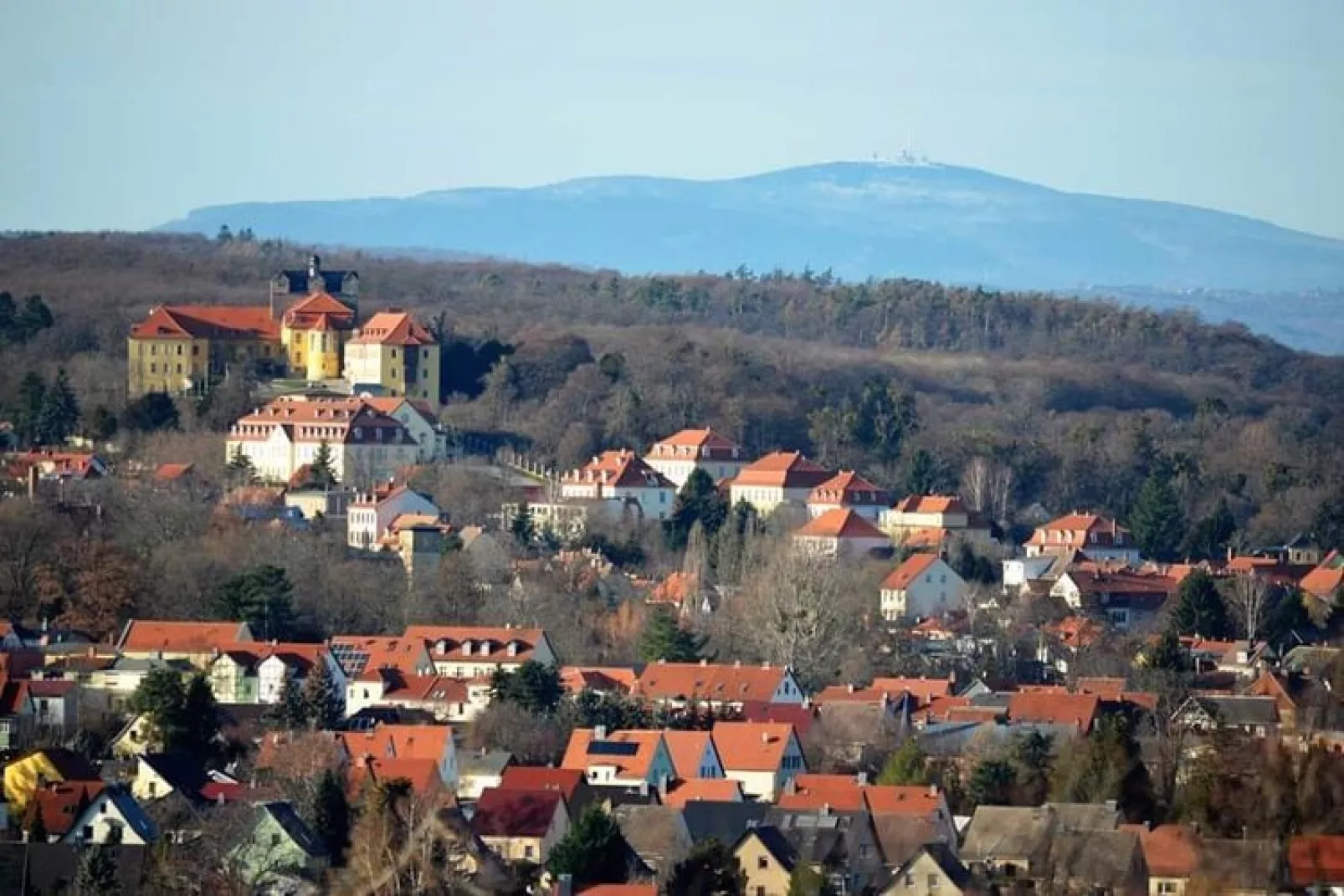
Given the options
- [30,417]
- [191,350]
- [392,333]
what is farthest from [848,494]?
[30,417]

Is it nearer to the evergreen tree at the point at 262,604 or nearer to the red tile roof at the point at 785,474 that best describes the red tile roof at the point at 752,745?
the evergreen tree at the point at 262,604

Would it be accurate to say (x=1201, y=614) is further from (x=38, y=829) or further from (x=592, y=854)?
(x=38, y=829)

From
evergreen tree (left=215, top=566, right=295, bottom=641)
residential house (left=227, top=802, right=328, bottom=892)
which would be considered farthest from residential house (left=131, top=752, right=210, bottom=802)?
evergreen tree (left=215, top=566, right=295, bottom=641)

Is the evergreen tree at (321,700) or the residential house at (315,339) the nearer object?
the evergreen tree at (321,700)

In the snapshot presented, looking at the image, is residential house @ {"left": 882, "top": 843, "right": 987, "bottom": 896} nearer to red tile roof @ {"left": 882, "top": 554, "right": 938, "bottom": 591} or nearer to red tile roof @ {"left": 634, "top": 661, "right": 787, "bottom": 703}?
red tile roof @ {"left": 634, "top": 661, "right": 787, "bottom": 703}

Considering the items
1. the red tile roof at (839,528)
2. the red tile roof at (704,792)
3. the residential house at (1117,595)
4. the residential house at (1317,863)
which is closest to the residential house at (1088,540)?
the red tile roof at (839,528)
